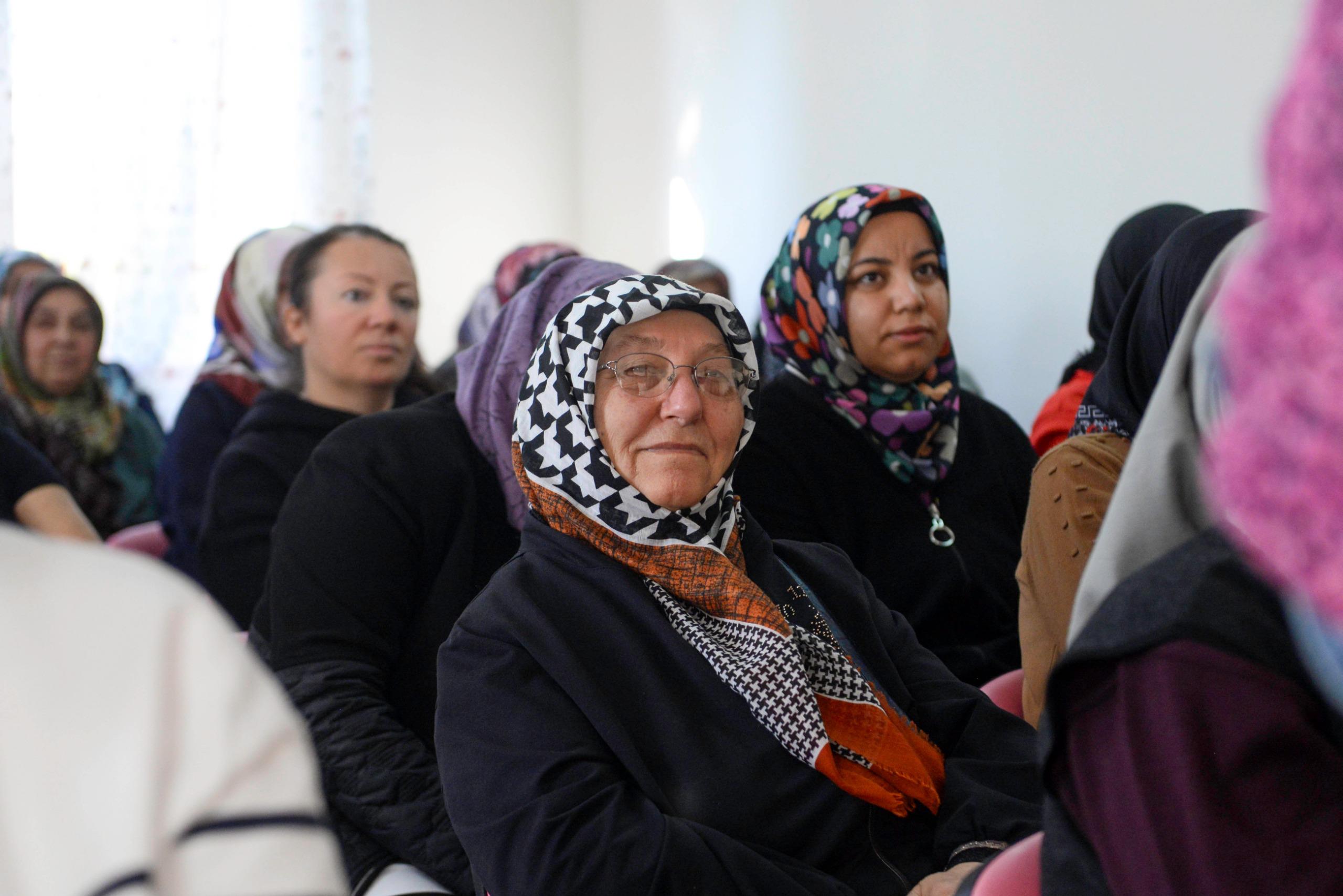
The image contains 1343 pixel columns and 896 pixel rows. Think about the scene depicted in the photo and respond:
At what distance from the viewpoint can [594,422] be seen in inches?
60.4

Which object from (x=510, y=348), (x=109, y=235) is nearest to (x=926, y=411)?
(x=510, y=348)

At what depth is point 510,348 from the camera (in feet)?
6.36

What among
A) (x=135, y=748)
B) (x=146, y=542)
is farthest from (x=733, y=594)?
(x=146, y=542)

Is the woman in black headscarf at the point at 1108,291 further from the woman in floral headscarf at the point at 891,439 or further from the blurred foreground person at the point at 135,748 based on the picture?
the blurred foreground person at the point at 135,748

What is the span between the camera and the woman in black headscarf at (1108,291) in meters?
2.39

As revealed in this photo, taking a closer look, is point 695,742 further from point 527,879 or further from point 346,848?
point 346,848

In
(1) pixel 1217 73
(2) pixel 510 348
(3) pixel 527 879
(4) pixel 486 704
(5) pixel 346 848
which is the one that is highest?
(1) pixel 1217 73

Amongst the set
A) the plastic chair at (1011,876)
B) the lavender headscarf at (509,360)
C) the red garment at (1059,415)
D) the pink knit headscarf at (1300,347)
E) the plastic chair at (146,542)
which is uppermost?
the pink knit headscarf at (1300,347)

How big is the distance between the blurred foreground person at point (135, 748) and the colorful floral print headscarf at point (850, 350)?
165cm

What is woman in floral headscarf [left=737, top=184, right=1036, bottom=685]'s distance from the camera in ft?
6.74

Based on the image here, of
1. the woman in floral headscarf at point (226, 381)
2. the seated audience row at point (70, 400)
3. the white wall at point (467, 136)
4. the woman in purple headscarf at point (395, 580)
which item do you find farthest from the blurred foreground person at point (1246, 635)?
the white wall at point (467, 136)

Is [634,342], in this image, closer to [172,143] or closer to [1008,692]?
[1008,692]

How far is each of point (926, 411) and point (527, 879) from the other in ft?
4.25

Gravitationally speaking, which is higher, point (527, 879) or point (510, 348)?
point (510, 348)
